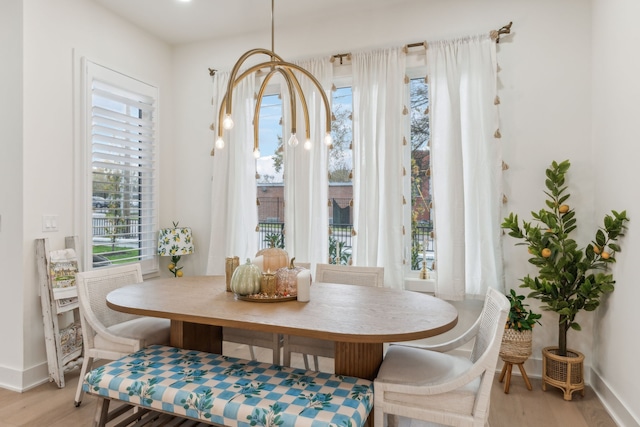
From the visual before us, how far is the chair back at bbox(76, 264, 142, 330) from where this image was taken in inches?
93.6

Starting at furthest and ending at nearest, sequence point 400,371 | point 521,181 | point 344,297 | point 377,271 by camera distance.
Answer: point 521,181
point 377,271
point 344,297
point 400,371

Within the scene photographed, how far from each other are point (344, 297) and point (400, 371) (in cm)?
55

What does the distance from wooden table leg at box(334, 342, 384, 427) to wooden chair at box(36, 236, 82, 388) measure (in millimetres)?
2157

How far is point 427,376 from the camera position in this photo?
1806 mm

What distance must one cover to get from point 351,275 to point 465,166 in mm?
1286

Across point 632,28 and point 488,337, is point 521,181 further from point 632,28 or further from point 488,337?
point 488,337

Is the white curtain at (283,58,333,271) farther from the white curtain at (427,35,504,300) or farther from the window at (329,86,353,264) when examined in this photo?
the white curtain at (427,35,504,300)

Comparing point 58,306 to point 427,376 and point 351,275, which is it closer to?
point 351,275

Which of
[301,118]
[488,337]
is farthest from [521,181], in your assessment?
[301,118]

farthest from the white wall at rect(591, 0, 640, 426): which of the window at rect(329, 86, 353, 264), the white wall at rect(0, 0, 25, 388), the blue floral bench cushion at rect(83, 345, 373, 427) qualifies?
the white wall at rect(0, 0, 25, 388)

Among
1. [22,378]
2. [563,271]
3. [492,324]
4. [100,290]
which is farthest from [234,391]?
[563,271]

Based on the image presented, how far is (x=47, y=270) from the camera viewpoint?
112 inches

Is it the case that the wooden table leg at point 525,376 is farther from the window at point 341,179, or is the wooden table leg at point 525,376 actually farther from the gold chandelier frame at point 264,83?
the gold chandelier frame at point 264,83

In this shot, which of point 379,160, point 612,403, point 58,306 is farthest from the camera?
point 379,160
